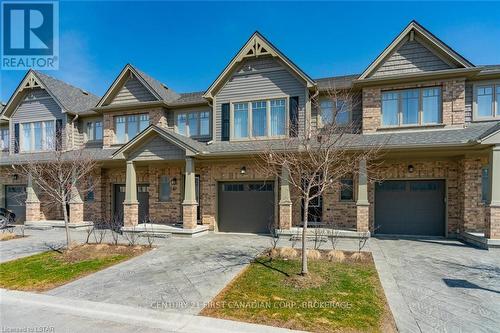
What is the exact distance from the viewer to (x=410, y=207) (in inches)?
469

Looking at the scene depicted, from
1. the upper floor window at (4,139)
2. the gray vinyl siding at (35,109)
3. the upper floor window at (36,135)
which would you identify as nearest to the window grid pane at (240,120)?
the gray vinyl siding at (35,109)

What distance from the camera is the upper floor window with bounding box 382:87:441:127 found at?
37.3ft

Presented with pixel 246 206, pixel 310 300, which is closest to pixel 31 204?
pixel 246 206

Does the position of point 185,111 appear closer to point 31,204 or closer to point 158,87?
point 158,87

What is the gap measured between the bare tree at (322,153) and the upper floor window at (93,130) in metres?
10.8

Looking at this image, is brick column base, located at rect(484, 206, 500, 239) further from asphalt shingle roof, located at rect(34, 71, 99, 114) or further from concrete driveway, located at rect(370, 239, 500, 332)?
asphalt shingle roof, located at rect(34, 71, 99, 114)

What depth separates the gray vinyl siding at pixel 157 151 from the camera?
12.2m

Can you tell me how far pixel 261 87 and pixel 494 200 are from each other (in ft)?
33.2

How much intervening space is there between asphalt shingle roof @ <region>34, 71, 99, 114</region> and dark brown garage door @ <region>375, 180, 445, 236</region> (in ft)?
57.0

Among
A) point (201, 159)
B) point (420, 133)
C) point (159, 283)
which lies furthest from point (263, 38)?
point (159, 283)

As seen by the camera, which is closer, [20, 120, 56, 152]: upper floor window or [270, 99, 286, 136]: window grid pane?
[270, 99, 286, 136]: window grid pane

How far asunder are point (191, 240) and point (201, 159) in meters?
3.91

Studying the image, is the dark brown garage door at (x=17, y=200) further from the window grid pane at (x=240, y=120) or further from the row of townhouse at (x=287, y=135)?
the window grid pane at (x=240, y=120)

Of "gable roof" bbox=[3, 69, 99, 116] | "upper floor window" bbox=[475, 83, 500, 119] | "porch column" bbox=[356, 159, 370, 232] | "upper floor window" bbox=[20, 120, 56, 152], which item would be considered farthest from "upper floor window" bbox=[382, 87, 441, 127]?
"upper floor window" bbox=[20, 120, 56, 152]
